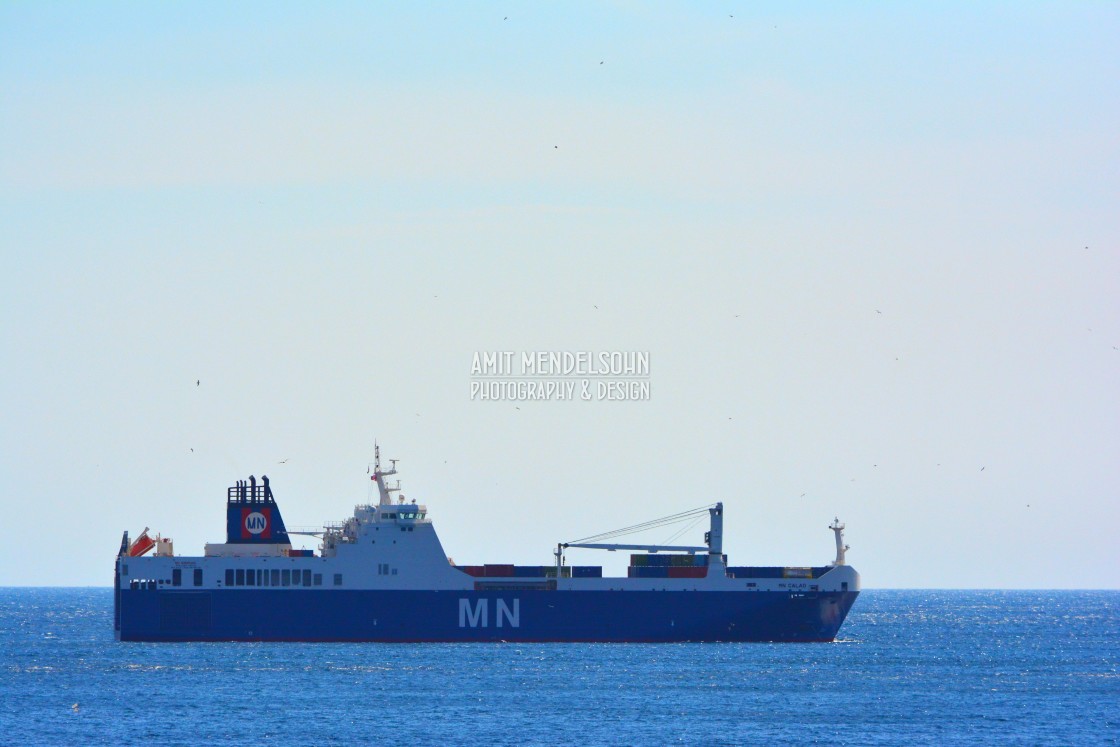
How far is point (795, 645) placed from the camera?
274ft

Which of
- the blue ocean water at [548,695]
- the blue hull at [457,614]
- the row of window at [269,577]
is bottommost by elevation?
the blue ocean water at [548,695]

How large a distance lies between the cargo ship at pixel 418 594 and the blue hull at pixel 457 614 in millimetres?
45

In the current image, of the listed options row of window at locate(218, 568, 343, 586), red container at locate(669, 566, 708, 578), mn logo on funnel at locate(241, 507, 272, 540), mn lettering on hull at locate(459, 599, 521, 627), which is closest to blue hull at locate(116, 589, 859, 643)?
mn lettering on hull at locate(459, 599, 521, 627)

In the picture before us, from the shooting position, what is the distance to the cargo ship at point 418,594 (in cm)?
7212

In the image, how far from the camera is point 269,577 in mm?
72438

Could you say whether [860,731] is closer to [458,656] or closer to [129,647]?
[458,656]

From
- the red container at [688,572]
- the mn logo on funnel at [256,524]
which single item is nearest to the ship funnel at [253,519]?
the mn logo on funnel at [256,524]

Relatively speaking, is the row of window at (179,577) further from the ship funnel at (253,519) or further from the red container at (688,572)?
the red container at (688,572)

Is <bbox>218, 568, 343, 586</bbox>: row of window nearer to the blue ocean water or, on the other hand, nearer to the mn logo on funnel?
the mn logo on funnel

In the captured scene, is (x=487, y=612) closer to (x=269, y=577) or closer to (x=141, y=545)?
(x=269, y=577)

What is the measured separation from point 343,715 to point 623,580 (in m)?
21.7

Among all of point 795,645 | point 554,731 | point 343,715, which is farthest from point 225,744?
point 795,645

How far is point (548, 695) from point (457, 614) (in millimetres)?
15067

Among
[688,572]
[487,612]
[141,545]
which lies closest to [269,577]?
[141,545]
